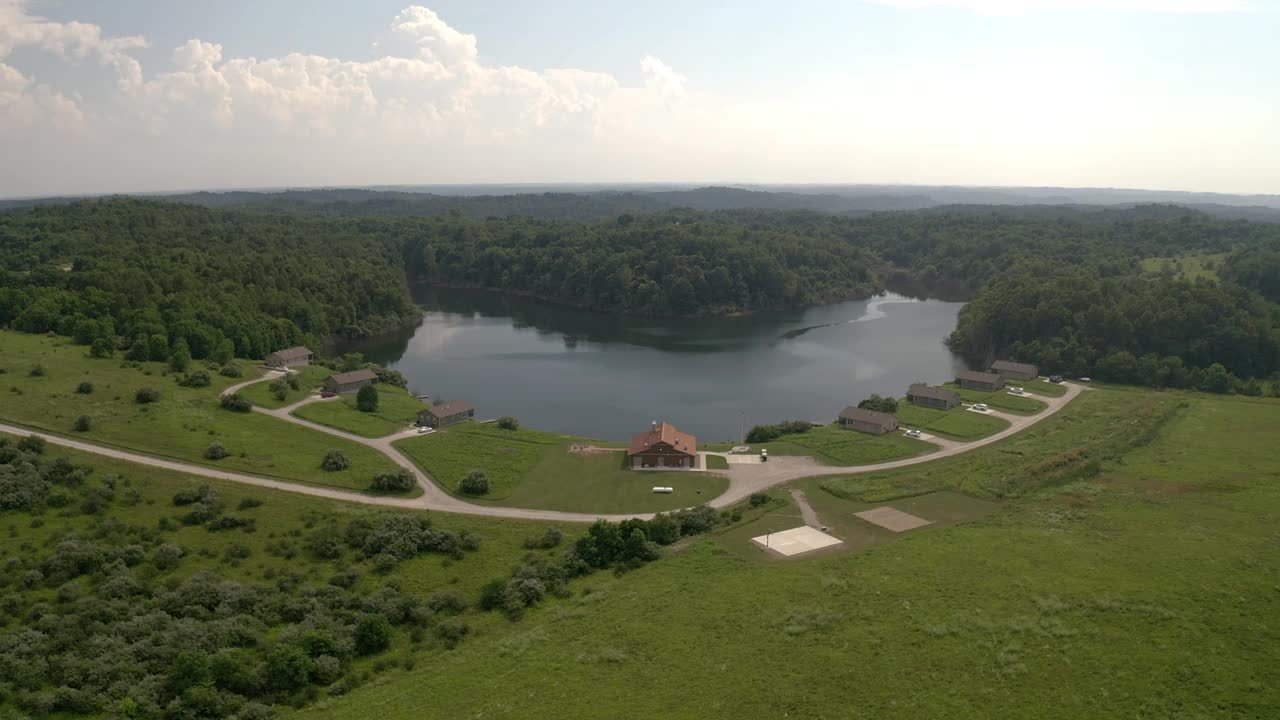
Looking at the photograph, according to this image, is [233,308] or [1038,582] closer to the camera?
[1038,582]

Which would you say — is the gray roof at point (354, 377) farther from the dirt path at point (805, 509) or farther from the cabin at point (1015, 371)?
the cabin at point (1015, 371)

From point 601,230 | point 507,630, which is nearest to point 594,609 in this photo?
point 507,630

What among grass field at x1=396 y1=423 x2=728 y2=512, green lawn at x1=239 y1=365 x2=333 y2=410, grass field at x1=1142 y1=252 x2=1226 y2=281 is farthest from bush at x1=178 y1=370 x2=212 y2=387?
grass field at x1=1142 y1=252 x2=1226 y2=281

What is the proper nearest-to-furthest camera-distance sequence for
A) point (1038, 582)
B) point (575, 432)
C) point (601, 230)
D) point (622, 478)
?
1. point (1038, 582)
2. point (622, 478)
3. point (575, 432)
4. point (601, 230)

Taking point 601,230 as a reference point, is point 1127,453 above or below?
below

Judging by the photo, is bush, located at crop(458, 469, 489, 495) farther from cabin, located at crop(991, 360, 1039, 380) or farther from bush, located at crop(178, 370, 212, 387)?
cabin, located at crop(991, 360, 1039, 380)

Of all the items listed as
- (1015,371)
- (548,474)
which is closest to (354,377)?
(548,474)

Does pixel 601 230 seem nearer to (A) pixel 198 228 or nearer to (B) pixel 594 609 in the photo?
(A) pixel 198 228
